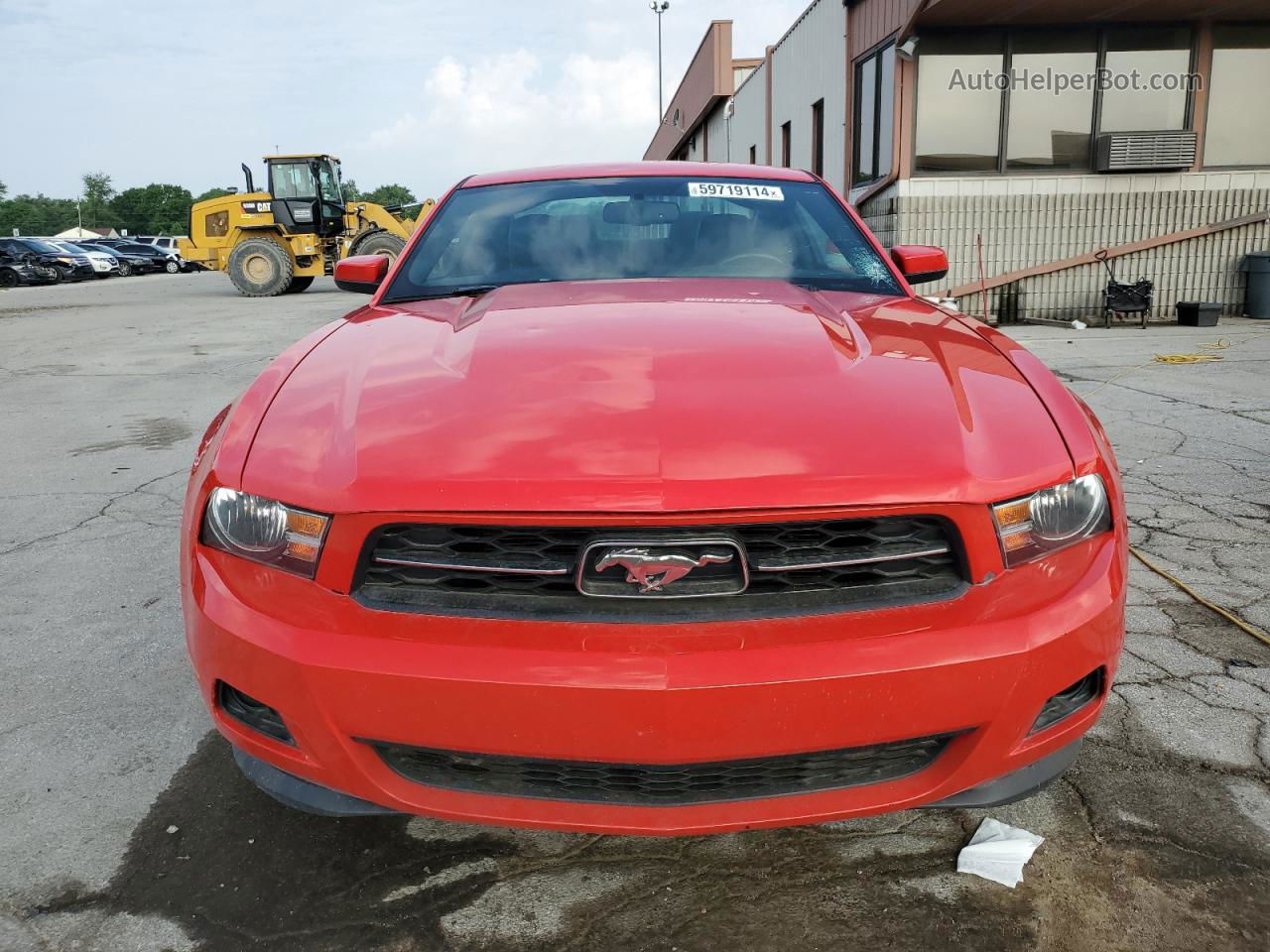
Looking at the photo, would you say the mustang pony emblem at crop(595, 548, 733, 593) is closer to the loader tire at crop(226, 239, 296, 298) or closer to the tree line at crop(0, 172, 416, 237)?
the loader tire at crop(226, 239, 296, 298)

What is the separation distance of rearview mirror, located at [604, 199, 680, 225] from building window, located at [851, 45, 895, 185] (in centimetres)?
978

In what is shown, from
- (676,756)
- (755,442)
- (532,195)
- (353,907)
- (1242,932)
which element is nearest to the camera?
(676,756)

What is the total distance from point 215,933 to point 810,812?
107 cm

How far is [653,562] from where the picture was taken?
1.48 metres

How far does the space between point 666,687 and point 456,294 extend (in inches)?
61.8

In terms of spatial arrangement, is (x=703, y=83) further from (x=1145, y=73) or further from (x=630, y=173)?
(x=630, y=173)

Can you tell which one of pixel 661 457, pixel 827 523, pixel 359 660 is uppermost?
pixel 661 457

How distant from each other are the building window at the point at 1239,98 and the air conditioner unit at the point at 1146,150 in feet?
1.71

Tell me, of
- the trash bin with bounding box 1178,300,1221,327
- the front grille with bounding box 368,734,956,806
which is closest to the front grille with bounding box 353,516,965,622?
the front grille with bounding box 368,734,956,806

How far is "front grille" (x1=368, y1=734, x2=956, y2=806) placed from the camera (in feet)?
4.97

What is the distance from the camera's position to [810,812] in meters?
1.52

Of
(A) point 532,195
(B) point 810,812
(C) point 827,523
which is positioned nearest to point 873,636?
(C) point 827,523

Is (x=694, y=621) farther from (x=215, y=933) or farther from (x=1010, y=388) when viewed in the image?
(x=215, y=933)

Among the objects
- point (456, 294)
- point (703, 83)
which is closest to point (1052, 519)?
point (456, 294)
